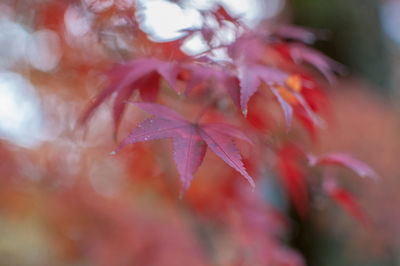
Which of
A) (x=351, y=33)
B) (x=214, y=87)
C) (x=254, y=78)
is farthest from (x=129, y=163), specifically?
(x=351, y=33)

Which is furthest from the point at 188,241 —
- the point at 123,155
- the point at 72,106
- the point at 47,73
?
the point at 47,73

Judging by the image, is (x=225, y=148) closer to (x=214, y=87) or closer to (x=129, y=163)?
(x=214, y=87)

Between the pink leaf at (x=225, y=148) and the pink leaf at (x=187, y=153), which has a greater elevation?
the pink leaf at (x=225, y=148)

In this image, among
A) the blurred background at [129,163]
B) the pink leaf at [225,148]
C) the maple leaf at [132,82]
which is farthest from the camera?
the blurred background at [129,163]

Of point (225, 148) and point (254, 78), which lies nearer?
point (225, 148)

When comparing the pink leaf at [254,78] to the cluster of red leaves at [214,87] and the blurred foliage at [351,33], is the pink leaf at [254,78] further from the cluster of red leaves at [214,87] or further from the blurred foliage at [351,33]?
the blurred foliage at [351,33]

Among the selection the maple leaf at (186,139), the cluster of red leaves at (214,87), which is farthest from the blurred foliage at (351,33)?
the maple leaf at (186,139)
